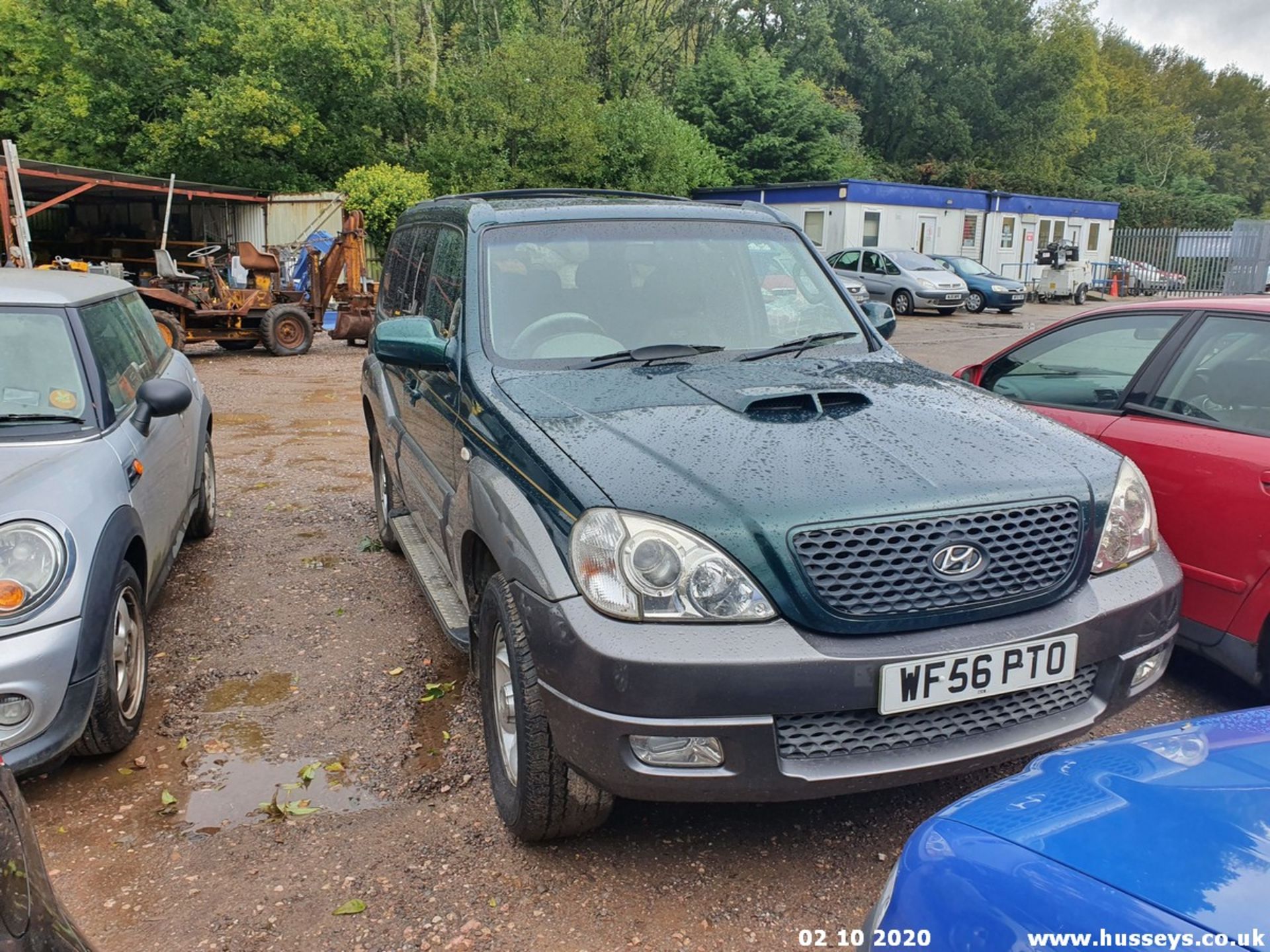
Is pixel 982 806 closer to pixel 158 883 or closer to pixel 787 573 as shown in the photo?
pixel 787 573

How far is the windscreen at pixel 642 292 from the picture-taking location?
366 cm

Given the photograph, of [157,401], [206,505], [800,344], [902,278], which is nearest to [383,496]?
[206,505]

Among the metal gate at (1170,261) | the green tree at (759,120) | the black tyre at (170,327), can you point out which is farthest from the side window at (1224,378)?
the green tree at (759,120)

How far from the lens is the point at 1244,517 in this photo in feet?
11.6

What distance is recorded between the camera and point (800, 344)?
390 centimetres

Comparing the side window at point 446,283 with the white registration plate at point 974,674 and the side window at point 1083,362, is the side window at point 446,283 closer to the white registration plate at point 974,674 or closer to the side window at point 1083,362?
the white registration plate at point 974,674

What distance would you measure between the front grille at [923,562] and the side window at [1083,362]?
6.59 ft

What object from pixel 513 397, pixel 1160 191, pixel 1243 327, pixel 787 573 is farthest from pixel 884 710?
pixel 1160 191

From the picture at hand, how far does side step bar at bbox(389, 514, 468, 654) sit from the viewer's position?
142 inches

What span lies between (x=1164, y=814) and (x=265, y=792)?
2.80m

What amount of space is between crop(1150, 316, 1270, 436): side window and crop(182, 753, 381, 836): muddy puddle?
3508mm

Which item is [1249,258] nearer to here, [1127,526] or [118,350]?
[1127,526]

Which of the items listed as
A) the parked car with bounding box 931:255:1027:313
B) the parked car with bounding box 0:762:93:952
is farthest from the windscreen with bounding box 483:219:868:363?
the parked car with bounding box 931:255:1027:313

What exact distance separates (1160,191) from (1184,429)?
58.1 meters
